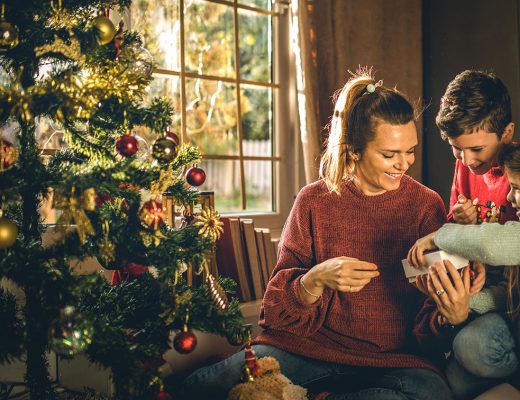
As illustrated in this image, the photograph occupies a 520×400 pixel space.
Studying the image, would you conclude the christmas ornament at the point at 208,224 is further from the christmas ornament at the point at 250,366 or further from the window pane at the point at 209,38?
the window pane at the point at 209,38

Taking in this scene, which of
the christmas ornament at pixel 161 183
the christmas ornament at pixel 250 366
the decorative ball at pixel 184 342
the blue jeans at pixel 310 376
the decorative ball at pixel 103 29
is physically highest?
the decorative ball at pixel 103 29

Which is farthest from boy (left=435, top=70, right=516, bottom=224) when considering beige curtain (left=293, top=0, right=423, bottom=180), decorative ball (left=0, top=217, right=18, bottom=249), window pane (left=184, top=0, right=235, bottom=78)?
decorative ball (left=0, top=217, right=18, bottom=249)

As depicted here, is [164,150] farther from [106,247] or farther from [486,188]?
[486,188]

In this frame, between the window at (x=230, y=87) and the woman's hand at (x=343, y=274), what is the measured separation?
3.23 ft

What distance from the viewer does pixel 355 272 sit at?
1483mm

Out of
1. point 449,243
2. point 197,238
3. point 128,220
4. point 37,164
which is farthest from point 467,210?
point 37,164

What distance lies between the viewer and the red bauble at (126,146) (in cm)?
128

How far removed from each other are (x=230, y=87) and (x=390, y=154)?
107 centimetres

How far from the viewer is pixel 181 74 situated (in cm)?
232

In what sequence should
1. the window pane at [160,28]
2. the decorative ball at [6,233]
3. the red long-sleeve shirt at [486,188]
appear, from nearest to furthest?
the decorative ball at [6,233]
the red long-sleeve shirt at [486,188]
the window pane at [160,28]

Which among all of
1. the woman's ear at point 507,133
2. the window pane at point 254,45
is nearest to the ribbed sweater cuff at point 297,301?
the woman's ear at point 507,133

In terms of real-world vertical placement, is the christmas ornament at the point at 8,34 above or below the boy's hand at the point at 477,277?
above

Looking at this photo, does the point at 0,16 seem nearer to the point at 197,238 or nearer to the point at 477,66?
the point at 197,238

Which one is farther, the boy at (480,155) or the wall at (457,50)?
the wall at (457,50)
